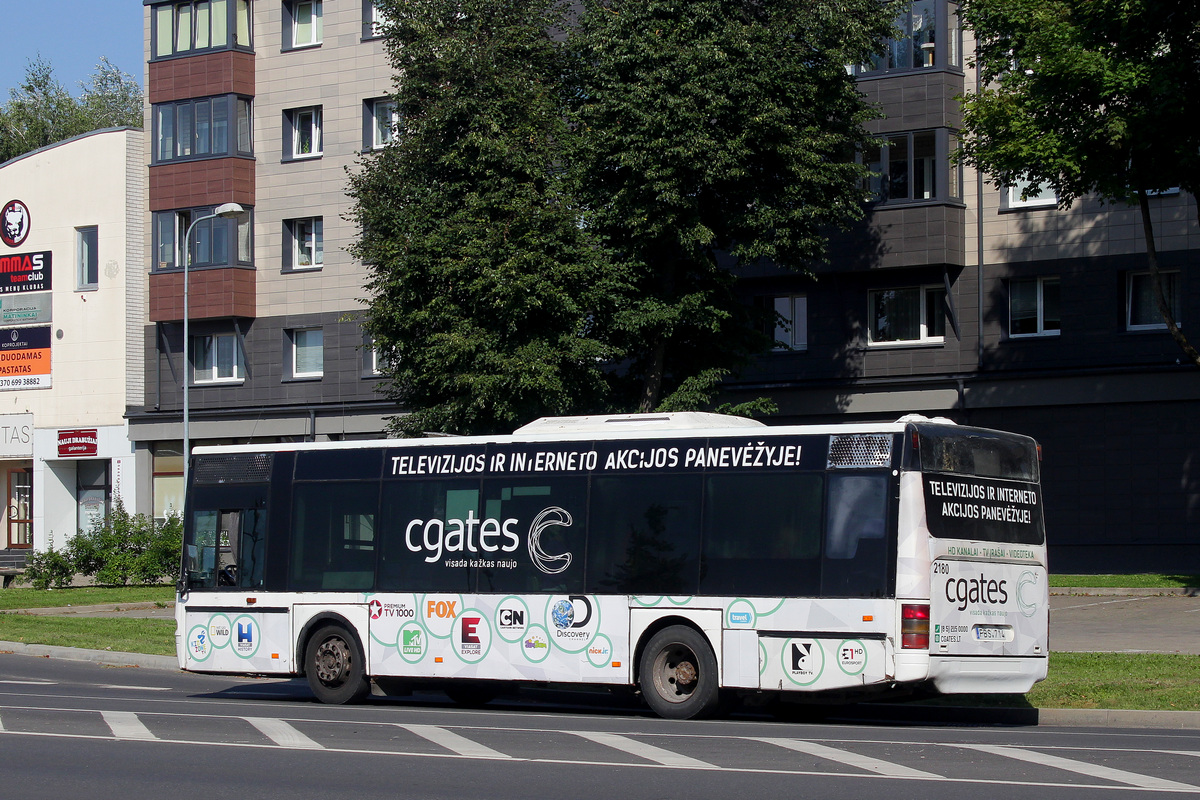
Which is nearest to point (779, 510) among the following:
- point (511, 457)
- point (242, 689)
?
point (511, 457)

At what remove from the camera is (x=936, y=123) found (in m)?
32.2

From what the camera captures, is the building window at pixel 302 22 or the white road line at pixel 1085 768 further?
the building window at pixel 302 22

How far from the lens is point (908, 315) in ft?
110

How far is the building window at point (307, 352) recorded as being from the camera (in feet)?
140

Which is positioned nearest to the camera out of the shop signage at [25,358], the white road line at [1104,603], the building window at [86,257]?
the white road line at [1104,603]

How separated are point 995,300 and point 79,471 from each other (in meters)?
30.5

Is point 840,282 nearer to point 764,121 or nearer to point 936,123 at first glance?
point 936,123

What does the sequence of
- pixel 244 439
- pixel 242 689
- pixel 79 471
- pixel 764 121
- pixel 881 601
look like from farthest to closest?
pixel 79 471, pixel 244 439, pixel 764 121, pixel 242 689, pixel 881 601

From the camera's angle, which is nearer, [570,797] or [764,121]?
[570,797]

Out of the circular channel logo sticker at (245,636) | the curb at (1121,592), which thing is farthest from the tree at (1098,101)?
the circular channel logo sticker at (245,636)

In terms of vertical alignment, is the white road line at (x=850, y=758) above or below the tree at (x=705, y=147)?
below

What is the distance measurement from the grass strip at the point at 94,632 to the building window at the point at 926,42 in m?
19.2

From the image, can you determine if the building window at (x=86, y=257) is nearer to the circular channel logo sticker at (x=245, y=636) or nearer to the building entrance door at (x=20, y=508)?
the building entrance door at (x=20, y=508)

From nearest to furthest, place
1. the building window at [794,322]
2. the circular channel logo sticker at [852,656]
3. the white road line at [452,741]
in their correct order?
the white road line at [452,741] → the circular channel logo sticker at [852,656] → the building window at [794,322]
